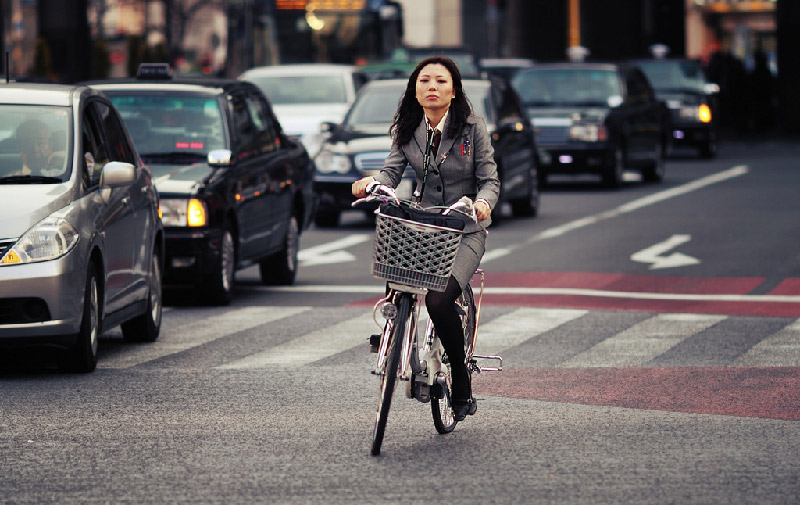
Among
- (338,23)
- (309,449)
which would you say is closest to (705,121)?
(338,23)

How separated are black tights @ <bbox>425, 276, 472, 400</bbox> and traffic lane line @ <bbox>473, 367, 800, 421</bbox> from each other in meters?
1.20

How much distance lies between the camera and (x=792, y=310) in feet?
41.4

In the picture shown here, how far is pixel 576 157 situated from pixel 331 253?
28.3 ft

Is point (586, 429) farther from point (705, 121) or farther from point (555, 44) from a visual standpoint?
point (555, 44)

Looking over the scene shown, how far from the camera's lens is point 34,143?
1021cm

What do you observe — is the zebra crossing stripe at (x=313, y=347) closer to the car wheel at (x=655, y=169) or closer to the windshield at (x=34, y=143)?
the windshield at (x=34, y=143)

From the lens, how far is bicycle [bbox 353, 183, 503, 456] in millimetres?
6941

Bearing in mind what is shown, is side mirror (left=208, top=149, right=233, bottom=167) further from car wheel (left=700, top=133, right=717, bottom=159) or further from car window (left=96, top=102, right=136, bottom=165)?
car wheel (left=700, top=133, right=717, bottom=159)

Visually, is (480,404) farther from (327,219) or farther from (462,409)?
(327,219)

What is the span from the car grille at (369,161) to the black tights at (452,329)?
12.6 meters


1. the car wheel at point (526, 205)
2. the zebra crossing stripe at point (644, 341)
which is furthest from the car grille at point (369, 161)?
the zebra crossing stripe at point (644, 341)

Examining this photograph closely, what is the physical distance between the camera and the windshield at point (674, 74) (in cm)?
3444

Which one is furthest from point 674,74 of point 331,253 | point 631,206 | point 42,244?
point 42,244

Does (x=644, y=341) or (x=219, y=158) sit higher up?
(x=219, y=158)
